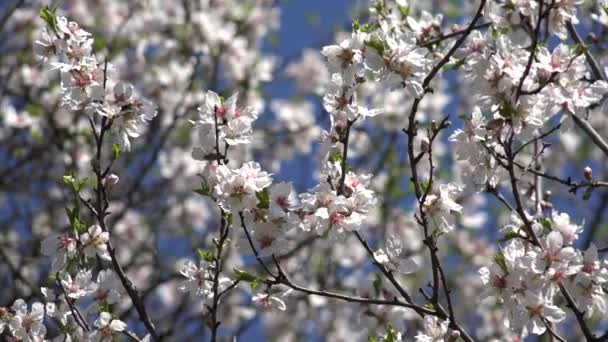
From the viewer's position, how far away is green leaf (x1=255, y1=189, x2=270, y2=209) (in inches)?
131

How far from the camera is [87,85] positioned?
139 inches

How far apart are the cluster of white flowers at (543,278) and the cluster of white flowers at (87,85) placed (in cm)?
136

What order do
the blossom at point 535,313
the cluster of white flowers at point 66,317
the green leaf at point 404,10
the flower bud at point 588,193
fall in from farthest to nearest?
the green leaf at point 404,10 < the flower bud at point 588,193 < the cluster of white flowers at point 66,317 < the blossom at point 535,313

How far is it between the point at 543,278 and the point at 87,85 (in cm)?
169

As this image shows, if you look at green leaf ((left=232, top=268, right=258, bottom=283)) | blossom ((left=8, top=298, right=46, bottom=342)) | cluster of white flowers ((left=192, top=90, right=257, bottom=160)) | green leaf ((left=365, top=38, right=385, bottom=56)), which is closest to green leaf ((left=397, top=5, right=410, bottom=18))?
green leaf ((left=365, top=38, right=385, bottom=56))

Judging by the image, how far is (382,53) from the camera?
343 centimetres

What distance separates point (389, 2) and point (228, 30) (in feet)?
9.65

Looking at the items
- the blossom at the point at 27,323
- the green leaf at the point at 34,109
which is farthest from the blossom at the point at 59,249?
the green leaf at the point at 34,109

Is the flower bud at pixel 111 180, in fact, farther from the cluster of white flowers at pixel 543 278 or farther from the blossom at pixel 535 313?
the blossom at pixel 535 313

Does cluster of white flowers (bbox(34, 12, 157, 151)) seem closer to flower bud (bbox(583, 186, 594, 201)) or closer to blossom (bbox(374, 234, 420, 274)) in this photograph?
blossom (bbox(374, 234, 420, 274))

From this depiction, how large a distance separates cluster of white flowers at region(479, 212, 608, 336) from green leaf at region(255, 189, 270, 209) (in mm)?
764

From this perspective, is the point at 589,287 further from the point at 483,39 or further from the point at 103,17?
the point at 103,17

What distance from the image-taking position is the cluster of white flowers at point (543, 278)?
10.7ft

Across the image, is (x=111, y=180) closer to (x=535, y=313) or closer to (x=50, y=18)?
(x=50, y=18)
